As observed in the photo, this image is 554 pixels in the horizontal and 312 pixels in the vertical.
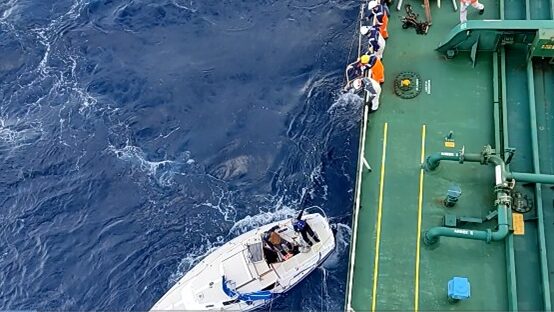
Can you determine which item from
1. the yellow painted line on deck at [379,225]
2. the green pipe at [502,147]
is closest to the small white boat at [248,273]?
the yellow painted line on deck at [379,225]

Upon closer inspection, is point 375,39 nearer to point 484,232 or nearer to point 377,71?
point 377,71

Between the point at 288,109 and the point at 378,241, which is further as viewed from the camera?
the point at 288,109

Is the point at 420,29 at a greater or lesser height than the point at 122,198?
greater

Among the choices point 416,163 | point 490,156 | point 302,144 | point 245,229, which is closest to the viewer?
point 490,156

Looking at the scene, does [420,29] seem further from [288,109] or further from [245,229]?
[245,229]

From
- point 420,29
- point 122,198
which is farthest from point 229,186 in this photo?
point 420,29

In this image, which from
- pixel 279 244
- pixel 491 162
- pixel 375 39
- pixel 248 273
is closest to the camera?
pixel 491 162

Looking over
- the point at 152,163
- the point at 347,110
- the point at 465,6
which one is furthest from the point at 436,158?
the point at 152,163
